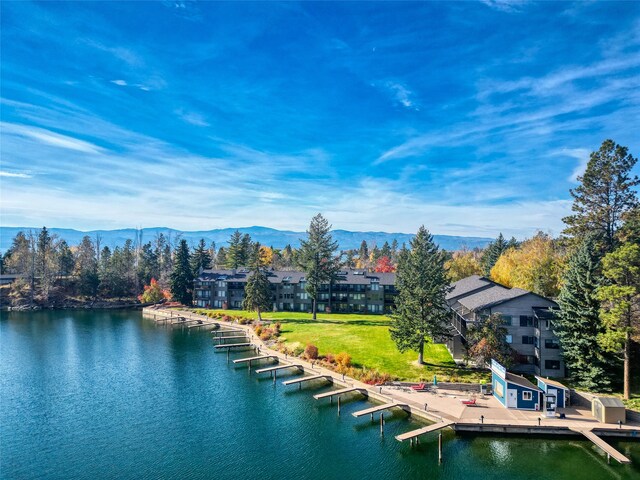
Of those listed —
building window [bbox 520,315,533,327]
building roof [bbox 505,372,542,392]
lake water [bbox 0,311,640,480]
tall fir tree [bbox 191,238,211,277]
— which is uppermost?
tall fir tree [bbox 191,238,211,277]

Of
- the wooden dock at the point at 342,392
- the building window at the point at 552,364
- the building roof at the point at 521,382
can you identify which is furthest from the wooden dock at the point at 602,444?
the wooden dock at the point at 342,392

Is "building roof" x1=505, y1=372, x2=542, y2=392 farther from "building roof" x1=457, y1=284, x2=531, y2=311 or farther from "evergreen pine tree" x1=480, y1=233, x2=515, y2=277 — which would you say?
"evergreen pine tree" x1=480, y1=233, x2=515, y2=277

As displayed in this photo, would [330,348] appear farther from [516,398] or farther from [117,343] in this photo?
[117,343]

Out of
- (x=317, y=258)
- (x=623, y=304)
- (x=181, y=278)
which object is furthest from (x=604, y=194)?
(x=181, y=278)

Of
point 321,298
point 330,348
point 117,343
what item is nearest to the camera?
point 330,348

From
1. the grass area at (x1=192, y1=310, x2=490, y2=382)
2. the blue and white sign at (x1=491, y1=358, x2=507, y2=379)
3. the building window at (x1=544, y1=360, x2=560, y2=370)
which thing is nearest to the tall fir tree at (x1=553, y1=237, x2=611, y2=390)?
the building window at (x1=544, y1=360, x2=560, y2=370)

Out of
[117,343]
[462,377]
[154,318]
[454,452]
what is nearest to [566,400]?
[462,377]

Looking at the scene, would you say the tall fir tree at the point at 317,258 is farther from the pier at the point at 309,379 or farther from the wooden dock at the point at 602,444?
the wooden dock at the point at 602,444
